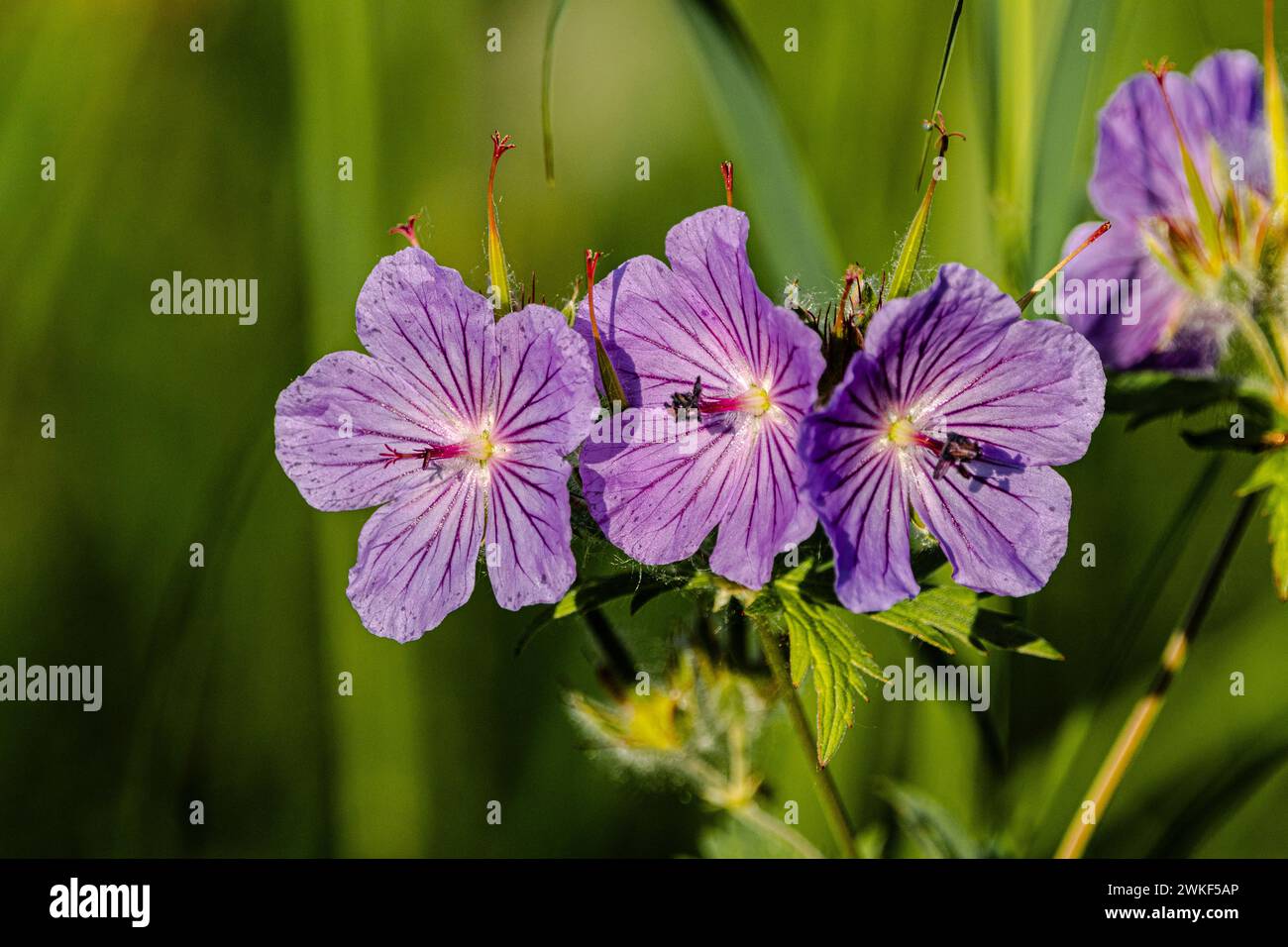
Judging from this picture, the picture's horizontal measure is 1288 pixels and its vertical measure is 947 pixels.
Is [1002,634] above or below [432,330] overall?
below

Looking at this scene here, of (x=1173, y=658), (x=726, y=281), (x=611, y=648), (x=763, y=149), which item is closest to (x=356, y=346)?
(x=763, y=149)

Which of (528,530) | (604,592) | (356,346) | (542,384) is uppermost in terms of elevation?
(356,346)

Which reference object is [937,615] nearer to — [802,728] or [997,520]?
[997,520]

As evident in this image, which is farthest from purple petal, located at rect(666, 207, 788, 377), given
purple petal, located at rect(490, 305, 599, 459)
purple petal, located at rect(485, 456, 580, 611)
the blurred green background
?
the blurred green background

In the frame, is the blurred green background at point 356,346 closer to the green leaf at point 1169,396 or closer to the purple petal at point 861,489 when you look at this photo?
the green leaf at point 1169,396

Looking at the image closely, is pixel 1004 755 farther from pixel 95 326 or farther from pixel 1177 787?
pixel 95 326

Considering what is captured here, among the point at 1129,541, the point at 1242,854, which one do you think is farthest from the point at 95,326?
the point at 1242,854

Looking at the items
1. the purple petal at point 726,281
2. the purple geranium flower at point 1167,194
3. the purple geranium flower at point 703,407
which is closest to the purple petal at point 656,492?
the purple geranium flower at point 703,407
